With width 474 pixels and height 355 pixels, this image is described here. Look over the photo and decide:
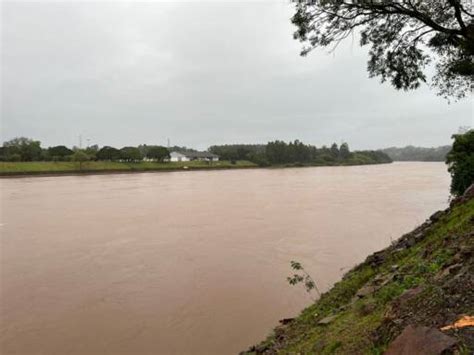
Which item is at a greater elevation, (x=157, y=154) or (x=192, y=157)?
(x=157, y=154)

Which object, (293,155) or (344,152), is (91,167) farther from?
(344,152)

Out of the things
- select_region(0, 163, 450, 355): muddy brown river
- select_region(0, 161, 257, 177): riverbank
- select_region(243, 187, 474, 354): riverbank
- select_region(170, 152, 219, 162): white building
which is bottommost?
select_region(0, 163, 450, 355): muddy brown river

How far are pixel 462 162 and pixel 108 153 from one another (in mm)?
65550

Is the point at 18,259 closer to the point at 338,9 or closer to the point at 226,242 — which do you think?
the point at 226,242

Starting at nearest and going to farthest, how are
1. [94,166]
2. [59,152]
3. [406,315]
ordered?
[406,315] → [94,166] → [59,152]

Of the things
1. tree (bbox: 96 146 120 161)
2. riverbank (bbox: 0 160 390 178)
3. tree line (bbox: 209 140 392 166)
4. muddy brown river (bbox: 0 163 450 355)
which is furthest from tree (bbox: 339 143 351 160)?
muddy brown river (bbox: 0 163 450 355)

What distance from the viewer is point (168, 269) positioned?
35.3 feet

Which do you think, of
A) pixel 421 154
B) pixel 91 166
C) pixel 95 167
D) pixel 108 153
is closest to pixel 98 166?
pixel 95 167

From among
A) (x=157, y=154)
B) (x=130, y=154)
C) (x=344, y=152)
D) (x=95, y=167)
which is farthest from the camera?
(x=344, y=152)

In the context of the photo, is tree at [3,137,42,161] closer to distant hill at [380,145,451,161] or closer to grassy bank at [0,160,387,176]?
grassy bank at [0,160,387,176]

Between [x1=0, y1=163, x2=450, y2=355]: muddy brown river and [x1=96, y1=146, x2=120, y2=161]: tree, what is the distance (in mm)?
52919

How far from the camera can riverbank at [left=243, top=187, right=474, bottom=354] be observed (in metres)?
2.55

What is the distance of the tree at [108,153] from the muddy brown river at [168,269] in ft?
174

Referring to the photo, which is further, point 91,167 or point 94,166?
point 94,166
